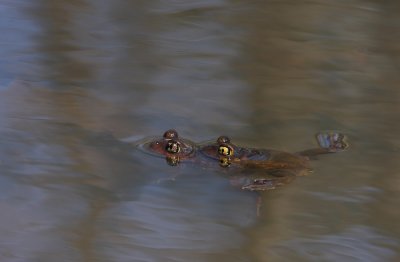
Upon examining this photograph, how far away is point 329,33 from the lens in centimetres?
587

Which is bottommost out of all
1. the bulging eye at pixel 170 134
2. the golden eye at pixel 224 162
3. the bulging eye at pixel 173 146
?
the golden eye at pixel 224 162

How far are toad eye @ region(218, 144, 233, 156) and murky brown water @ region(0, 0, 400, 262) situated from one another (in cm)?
13

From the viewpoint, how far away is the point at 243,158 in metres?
4.21

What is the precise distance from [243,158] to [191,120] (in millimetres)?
523

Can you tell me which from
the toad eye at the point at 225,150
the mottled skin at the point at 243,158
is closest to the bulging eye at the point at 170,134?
the mottled skin at the point at 243,158

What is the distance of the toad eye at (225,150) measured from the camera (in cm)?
416

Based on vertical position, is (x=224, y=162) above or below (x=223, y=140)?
below

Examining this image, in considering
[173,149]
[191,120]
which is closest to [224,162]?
[173,149]

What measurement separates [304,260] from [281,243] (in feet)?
0.47

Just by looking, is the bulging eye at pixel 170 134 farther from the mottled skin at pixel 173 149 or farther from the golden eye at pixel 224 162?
the golden eye at pixel 224 162

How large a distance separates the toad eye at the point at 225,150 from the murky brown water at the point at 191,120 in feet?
0.41

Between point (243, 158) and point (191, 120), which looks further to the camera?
point (191, 120)

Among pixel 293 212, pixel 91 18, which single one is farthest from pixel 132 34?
pixel 293 212

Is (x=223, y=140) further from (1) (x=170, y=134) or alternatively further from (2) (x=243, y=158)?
(1) (x=170, y=134)
